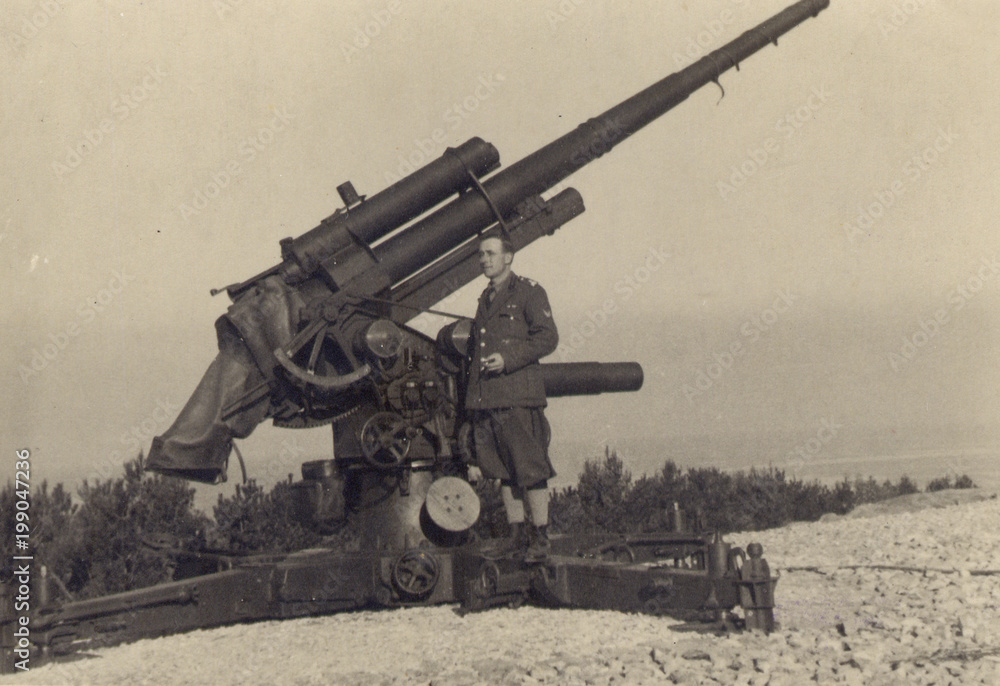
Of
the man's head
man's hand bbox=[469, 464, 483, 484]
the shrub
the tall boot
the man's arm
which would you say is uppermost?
the man's head

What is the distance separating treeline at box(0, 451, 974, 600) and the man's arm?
159 cm

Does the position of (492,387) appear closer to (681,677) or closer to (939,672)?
(681,677)

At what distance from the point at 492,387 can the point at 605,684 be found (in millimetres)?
2222

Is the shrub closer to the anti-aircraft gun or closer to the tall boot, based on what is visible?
the anti-aircraft gun

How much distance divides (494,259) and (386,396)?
38.9 inches

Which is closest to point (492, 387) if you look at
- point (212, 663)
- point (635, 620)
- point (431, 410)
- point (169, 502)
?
point (431, 410)

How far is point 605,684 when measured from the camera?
3.82m

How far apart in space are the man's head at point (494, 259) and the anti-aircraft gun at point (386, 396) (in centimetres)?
33

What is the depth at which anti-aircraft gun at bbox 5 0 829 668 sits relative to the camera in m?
5.35

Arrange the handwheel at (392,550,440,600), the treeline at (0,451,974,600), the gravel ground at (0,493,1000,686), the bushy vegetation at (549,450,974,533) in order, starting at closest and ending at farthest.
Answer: the gravel ground at (0,493,1000,686), the handwheel at (392,550,440,600), the treeline at (0,451,974,600), the bushy vegetation at (549,450,974,533)

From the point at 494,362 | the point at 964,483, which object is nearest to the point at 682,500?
the point at 964,483

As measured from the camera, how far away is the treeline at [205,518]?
25.5 ft

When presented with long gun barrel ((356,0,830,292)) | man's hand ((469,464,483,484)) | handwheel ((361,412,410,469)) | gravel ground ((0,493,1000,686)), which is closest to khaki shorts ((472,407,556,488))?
man's hand ((469,464,483,484))

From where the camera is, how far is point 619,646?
4.43 m
